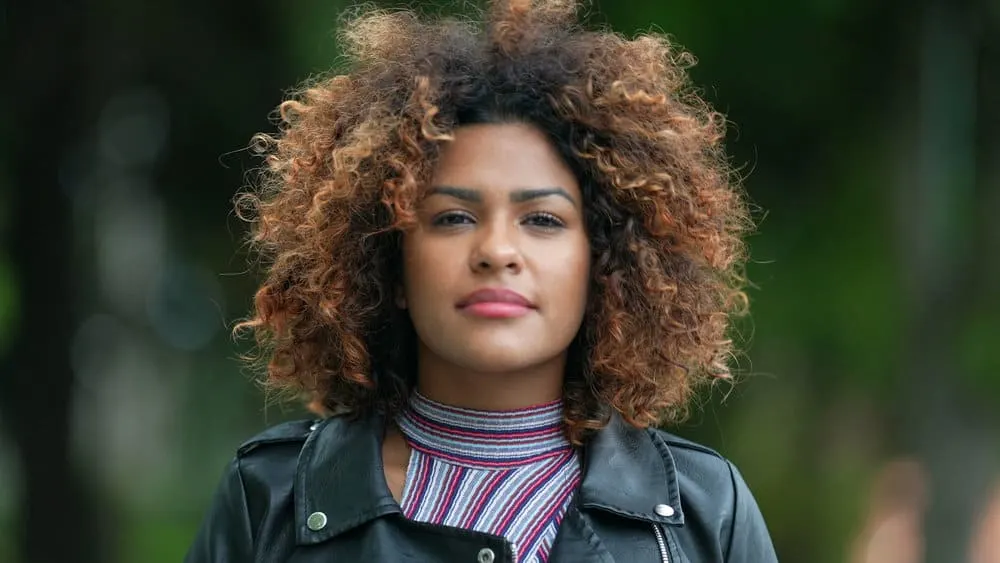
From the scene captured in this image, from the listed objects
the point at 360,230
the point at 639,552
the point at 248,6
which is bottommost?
the point at 639,552

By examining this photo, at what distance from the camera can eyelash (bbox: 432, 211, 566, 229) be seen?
2980 millimetres

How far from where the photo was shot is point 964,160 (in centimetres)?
696

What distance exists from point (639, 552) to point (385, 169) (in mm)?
962

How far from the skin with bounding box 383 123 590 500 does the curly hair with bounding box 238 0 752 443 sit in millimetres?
52

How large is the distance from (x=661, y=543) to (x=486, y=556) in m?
0.37

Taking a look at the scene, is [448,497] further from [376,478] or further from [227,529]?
[227,529]

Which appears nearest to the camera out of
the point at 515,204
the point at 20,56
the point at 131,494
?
the point at 515,204

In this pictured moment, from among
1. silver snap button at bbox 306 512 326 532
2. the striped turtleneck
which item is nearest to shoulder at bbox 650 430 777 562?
the striped turtleneck

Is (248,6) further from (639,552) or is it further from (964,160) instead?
(639,552)

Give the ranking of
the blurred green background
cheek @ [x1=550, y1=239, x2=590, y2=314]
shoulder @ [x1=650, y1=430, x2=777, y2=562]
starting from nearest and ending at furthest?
cheek @ [x1=550, y1=239, x2=590, y2=314] < shoulder @ [x1=650, y1=430, x2=777, y2=562] < the blurred green background

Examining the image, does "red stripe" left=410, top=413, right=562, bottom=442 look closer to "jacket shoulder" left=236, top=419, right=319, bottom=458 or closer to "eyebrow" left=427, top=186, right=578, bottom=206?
"jacket shoulder" left=236, top=419, right=319, bottom=458

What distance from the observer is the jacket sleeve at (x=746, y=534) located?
10.2 ft

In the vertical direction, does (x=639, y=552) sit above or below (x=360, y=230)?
below

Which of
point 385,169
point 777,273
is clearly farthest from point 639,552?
point 777,273
